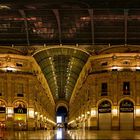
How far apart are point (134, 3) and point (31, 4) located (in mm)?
5862

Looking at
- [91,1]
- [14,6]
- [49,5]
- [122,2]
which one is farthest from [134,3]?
[14,6]

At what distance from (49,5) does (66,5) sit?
1.11 m

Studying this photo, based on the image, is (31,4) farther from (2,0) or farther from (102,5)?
(102,5)

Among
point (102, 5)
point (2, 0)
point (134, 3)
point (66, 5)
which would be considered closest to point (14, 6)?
point (2, 0)

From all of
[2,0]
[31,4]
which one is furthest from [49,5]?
[2,0]

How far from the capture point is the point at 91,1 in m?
24.1

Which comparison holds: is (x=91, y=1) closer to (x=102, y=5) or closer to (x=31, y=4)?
(x=102, y=5)

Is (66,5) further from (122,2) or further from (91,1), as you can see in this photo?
(122,2)

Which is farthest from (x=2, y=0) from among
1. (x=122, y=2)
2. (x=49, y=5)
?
(x=122, y=2)

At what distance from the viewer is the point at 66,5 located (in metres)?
24.2

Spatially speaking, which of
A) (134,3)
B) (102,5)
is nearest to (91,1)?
(102,5)

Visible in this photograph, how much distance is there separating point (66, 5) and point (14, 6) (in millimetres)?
3033

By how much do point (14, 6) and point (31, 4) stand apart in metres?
1.00

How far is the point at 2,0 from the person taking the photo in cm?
2422
